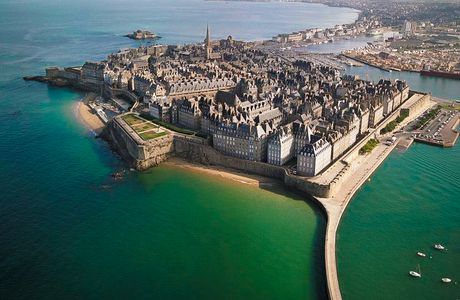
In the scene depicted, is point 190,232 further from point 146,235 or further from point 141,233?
point 141,233

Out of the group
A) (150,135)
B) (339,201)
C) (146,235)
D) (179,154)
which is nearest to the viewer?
(146,235)

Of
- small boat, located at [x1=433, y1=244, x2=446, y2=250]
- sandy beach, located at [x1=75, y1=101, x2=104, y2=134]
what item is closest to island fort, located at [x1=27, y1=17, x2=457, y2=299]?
sandy beach, located at [x1=75, y1=101, x2=104, y2=134]

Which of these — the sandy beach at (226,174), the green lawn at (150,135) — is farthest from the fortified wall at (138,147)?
the sandy beach at (226,174)

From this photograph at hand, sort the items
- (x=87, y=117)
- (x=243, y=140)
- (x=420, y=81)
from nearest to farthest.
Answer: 1. (x=243, y=140)
2. (x=87, y=117)
3. (x=420, y=81)

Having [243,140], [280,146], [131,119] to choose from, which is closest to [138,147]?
[131,119]

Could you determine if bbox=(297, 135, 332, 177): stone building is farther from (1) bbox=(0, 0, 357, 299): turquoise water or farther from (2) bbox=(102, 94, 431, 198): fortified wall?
(1) bbox=(0, 0, 357, 299): turquoise water

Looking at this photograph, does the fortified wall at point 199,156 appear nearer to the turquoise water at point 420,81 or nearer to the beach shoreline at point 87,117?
the beach shoreline at point 87,117
